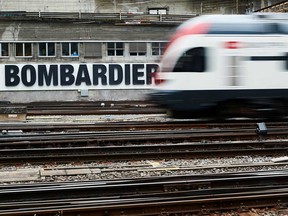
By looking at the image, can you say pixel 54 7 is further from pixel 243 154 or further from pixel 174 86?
pixel 243 154

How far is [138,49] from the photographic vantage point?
36.3 m

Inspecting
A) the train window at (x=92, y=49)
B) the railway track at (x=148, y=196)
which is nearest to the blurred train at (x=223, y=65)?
the railway track at (x=148, y=196)

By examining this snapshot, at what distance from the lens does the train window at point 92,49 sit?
35500 millimetres

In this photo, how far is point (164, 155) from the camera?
1106 cm

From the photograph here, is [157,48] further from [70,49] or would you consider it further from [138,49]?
[70,49]

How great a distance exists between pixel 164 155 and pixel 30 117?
11289 mm

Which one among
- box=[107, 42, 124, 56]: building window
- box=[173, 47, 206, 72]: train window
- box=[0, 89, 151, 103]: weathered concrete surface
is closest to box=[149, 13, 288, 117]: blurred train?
box=[173, 47, 206, 72]: train window

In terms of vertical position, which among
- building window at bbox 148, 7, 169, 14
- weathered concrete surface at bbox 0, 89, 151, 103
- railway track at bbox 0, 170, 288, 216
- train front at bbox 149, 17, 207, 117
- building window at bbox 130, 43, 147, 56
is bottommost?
railway track at bbox 0, 170, 288, 216

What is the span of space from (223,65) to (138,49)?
22.1 m

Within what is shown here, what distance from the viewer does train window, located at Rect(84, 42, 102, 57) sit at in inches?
1398

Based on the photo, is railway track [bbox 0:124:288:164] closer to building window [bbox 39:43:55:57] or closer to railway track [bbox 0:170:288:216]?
railway track [bbox 0:170:288:216]

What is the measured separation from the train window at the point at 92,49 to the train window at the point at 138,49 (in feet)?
7.76

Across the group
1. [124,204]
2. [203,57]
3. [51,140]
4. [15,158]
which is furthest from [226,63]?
[124,204]

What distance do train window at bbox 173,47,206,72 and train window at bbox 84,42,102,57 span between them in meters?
21.3
